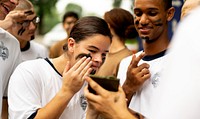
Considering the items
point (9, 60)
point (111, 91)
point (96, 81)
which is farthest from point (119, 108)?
point (9, 60)

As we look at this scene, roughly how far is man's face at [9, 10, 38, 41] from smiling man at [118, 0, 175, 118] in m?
0.89

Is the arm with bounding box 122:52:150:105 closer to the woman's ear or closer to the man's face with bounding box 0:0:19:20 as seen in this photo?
the woman's ear

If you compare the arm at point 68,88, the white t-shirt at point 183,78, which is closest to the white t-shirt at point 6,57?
the arm at point 68,88

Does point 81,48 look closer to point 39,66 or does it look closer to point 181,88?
point 39,66

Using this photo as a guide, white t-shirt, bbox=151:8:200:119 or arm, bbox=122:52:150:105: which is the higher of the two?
white t-shirt, bbox=151:8:200:119

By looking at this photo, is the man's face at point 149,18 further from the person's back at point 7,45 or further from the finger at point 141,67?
the person's back at point 7,45

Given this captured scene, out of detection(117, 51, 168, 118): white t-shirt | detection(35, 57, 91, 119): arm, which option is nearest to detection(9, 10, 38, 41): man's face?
detection(117, 51, 168, 118): white t-shirt

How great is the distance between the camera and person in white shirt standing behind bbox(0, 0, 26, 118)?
324 cm

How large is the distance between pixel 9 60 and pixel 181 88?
2.38 metres

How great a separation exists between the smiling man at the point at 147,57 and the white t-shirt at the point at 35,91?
0.41 metres

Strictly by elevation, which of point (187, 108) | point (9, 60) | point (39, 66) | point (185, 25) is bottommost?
point (9, 60)

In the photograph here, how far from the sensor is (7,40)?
3.36m

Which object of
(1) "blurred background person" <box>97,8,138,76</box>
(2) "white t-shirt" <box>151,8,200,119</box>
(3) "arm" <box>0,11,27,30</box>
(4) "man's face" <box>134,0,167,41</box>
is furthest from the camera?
(1) "blurred background person" <box>97,8,138,76</box>

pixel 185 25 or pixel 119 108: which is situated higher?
pixel 185 25
